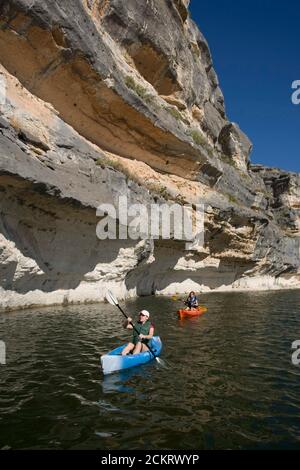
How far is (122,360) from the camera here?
7.91 metres

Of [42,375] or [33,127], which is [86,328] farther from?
[33,127]

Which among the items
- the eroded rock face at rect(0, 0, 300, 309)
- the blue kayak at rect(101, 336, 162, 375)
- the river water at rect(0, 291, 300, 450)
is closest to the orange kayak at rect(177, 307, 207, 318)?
the river water at rect(0, 291, 300, 450)

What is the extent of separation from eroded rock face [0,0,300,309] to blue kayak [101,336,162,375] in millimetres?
7915

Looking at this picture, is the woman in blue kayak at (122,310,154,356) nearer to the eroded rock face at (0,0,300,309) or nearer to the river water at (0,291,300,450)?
the river water at (0,291,300,450)

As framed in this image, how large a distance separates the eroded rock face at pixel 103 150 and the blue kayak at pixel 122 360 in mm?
7915

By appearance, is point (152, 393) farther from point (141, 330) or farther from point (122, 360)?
point (141, 330)

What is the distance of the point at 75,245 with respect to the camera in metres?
18.2

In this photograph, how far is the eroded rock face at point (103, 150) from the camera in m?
15.5

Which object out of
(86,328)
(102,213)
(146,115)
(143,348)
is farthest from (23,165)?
(146,115)

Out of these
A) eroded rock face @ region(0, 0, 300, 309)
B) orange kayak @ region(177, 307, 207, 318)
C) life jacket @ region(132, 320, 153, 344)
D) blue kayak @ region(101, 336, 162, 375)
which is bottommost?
blue kayak @ region(101, 336, 162, 375)

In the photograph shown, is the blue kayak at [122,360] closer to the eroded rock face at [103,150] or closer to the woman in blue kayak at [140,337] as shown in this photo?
the woman in blue kayak at [140,337]

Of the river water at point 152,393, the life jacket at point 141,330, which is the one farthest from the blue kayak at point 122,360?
the life jacket at point 141,330

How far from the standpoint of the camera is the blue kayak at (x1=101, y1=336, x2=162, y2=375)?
760 centimetres
